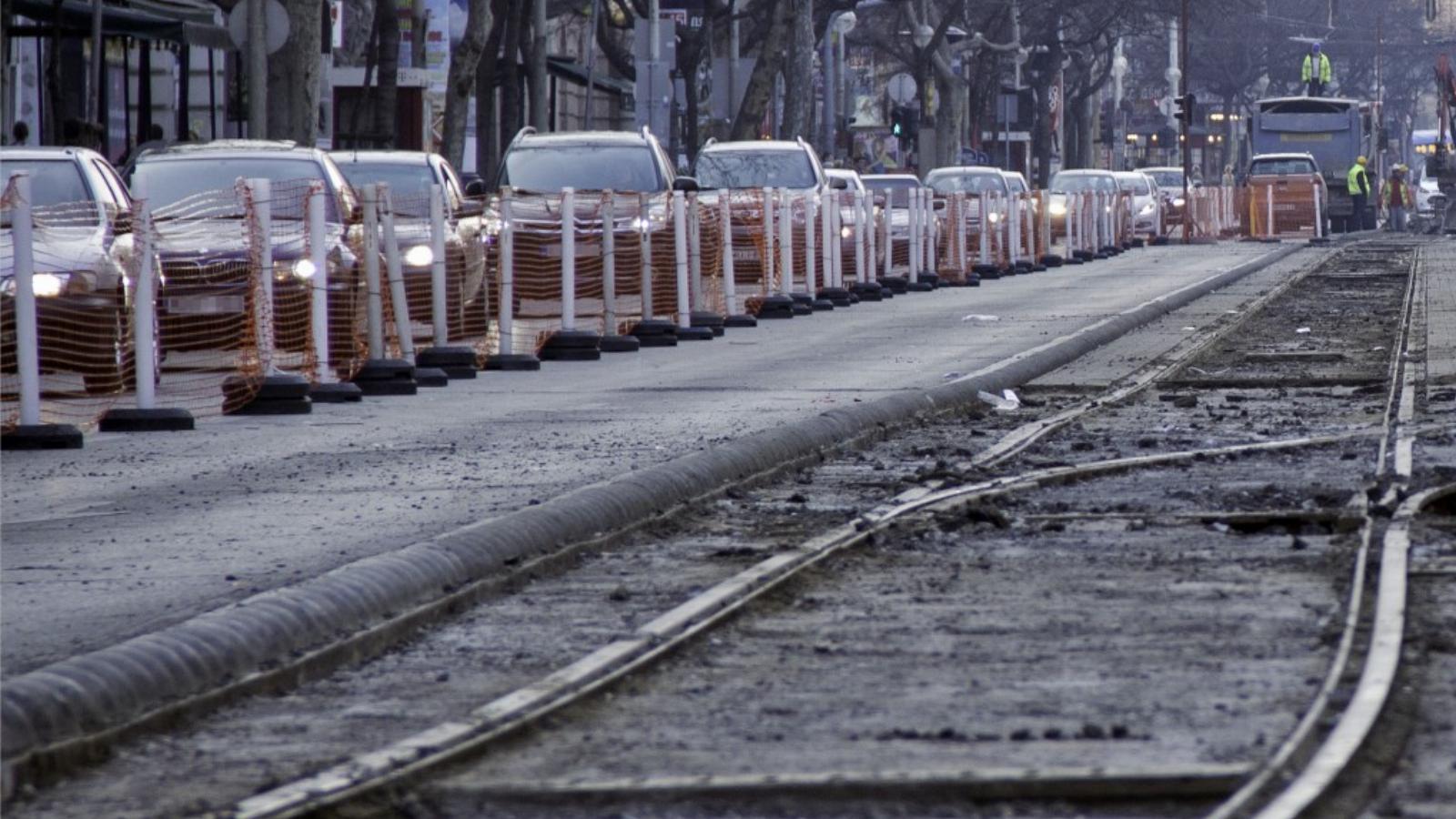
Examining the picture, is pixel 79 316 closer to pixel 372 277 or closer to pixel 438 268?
pixel 372 277

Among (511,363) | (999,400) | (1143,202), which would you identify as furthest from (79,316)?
(1143,202)

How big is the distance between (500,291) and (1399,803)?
15.0 metres

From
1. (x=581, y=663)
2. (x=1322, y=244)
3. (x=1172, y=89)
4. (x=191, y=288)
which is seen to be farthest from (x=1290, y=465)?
(x=1172, y=89)

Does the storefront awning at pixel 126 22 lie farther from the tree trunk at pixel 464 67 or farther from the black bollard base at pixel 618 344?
the black bollard base at pixel 618 344

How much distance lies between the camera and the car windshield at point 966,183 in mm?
46844

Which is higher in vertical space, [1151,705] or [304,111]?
[304,111]

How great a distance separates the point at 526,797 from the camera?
5727 millimetres

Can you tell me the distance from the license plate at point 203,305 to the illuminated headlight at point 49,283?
99.3 inches

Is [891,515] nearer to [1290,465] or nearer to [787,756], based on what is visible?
[1290,465]

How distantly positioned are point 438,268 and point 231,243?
50.5 inches

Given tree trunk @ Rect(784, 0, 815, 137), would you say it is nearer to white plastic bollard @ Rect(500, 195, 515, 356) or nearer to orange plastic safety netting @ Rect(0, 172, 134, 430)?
white plastic bollard @ Rect(500, 195, 515, 356)

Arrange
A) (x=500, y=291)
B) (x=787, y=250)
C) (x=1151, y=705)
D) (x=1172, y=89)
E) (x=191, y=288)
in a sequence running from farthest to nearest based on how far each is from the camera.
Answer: (x=1172, y=89) → (x=787, y=250) → (x=500, y=291) → (x=191, y=288) → (x=1151, y=705)

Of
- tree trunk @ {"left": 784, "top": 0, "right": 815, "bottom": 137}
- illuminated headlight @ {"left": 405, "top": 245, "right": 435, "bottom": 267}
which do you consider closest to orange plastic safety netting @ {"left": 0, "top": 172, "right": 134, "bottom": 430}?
illuminated headlight @ {"left": 405, "top": 245, "right": 435, "bottom": 267}

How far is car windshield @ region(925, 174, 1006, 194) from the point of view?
46.8 meters
